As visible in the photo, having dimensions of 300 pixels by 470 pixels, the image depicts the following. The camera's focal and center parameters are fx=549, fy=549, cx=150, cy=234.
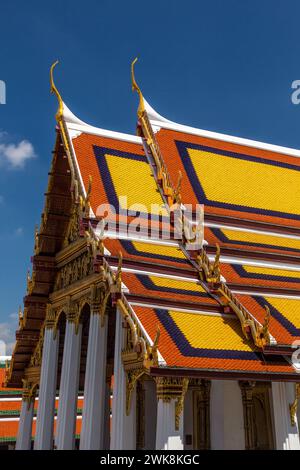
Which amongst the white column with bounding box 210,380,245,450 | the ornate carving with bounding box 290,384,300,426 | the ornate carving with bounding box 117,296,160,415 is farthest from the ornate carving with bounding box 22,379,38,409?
the ornate carving with bounding box 290,384,300,426

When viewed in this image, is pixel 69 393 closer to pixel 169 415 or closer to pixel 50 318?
pixel 50 318

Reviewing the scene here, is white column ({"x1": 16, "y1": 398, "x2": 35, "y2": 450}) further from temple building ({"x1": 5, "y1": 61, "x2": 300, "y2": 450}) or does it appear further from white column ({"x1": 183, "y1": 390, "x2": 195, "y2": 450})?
white column ({"x1": 183, "y1": 390, "x2": 195, "y2": 450})

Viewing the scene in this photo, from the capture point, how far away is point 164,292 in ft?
42.3

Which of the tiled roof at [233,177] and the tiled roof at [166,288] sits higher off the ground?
the tiled roof at [233,177]

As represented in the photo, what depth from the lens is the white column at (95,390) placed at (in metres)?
13.1

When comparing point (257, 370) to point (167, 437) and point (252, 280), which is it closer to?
point (167, 437)

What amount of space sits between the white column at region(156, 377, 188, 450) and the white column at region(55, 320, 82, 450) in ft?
15.6

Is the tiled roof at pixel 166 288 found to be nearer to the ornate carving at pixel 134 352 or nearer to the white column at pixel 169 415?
the ornate carving at pixel 134 352

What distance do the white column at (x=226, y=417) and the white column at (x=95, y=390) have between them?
115 inches

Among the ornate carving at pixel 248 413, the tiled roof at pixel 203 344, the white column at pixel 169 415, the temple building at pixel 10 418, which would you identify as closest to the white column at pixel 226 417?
the ornate carving at pixel 248 413

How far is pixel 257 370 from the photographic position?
11438 mm

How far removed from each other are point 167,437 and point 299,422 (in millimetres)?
5324

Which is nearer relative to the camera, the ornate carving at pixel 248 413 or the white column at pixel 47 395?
the ornate carving at pixel 248 413
